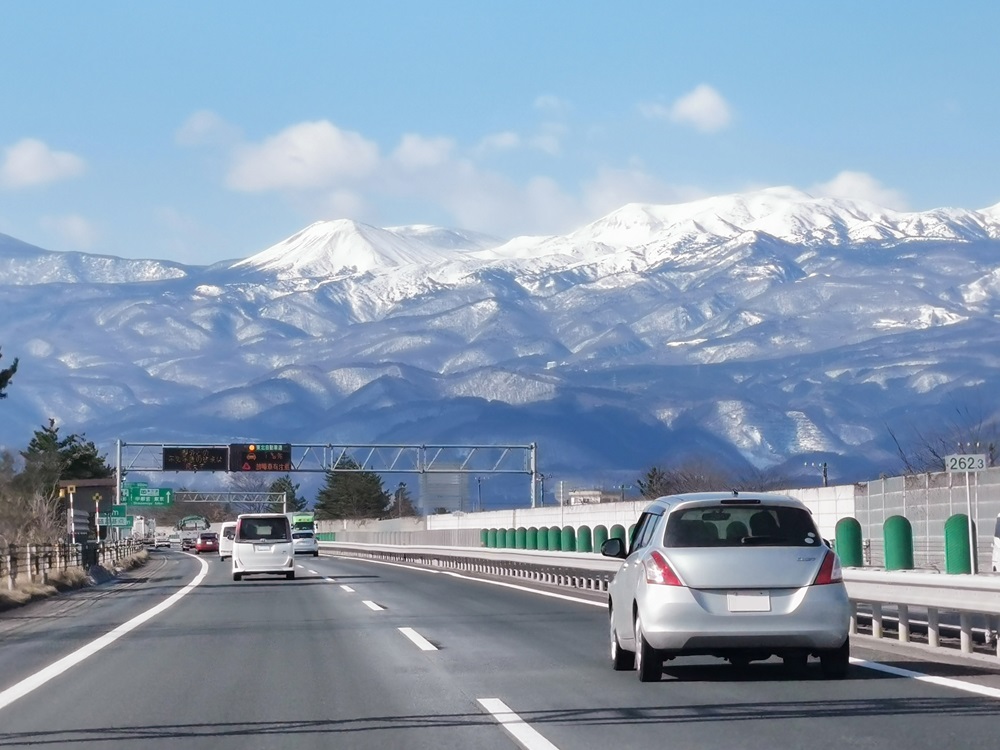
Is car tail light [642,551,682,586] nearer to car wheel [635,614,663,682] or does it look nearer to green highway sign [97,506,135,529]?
car wheel [635,614,663,682]

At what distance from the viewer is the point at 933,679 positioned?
12406 mm

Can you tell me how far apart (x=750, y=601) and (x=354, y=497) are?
15872 centimetres

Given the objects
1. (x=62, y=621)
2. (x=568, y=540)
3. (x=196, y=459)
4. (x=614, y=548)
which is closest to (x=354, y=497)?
(x=196, y=459)

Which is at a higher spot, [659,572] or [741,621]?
[659,572]

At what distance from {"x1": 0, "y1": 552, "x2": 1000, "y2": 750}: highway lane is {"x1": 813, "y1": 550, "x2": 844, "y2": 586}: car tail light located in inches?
33.8

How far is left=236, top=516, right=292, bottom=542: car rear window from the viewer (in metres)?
39.6

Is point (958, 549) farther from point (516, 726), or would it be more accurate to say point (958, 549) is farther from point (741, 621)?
point (516, 726)

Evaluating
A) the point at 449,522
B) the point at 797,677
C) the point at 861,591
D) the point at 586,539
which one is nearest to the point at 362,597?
the point at 586,539

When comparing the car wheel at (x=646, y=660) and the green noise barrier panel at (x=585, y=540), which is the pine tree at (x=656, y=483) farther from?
the car wheel at (x=646, y=660)

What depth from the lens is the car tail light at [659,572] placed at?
1218cm

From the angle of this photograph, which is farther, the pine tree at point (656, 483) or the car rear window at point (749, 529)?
the pine tree at point (656, 483)

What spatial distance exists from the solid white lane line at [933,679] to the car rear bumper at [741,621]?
3.08 feet

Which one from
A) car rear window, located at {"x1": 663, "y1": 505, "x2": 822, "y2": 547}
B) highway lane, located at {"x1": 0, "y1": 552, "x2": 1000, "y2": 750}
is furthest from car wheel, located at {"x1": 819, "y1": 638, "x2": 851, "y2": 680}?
car rear window, located at {"x1": 663, "y1": 505, "x2": 822, "y2": 547}

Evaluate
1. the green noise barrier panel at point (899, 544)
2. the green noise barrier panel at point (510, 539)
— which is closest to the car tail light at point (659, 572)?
the green noise barrier panel at point (899, 544)
